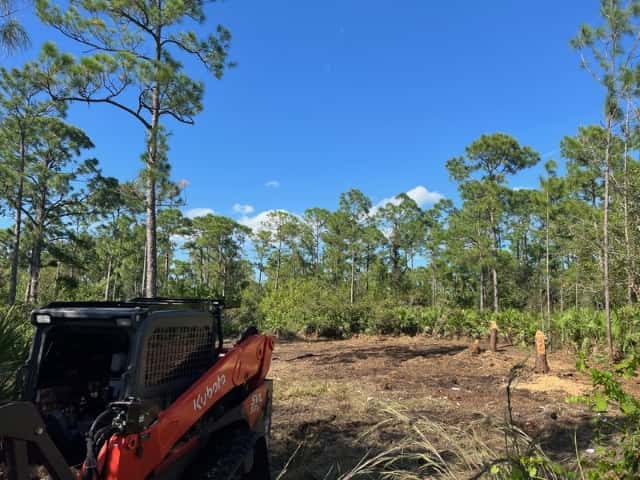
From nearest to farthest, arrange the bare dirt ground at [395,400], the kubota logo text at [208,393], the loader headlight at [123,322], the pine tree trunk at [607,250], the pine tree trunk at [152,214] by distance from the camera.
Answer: the loader headlight at [123,322] → the kubota logo text at [208,393] → the bare dirt ground at [395,400] → the pine tree trunk at [607,250] → the pine tree trunk at [152,214]

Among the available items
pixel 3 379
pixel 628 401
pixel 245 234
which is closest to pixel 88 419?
pixel 3 379

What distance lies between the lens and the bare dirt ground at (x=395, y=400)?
5184 millimetres

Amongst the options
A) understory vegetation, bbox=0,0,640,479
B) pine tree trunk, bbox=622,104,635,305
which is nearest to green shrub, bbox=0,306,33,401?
understory vegetation, bbox=0,0,640,479

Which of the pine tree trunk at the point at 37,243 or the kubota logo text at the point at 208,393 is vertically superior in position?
the pine tree trunk at the point at 37,243

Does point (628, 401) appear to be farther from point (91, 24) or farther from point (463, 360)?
point (91, 24)

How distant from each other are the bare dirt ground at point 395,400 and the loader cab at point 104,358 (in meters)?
1.25

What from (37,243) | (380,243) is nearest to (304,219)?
(380,243)

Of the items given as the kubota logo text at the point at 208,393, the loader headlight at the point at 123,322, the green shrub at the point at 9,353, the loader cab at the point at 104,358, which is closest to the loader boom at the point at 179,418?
the kubota logo text at the point at 208,393

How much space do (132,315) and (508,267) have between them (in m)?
36.5

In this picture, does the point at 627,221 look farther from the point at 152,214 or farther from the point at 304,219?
the point at 304,219

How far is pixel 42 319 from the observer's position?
2885 mm

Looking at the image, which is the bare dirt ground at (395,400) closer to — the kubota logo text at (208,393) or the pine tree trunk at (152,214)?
the kubota logo text at (208,393)

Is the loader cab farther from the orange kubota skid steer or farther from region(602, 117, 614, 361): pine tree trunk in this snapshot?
region(602, 117, 614, 361): pine tree trunk

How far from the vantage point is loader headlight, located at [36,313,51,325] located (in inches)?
113
